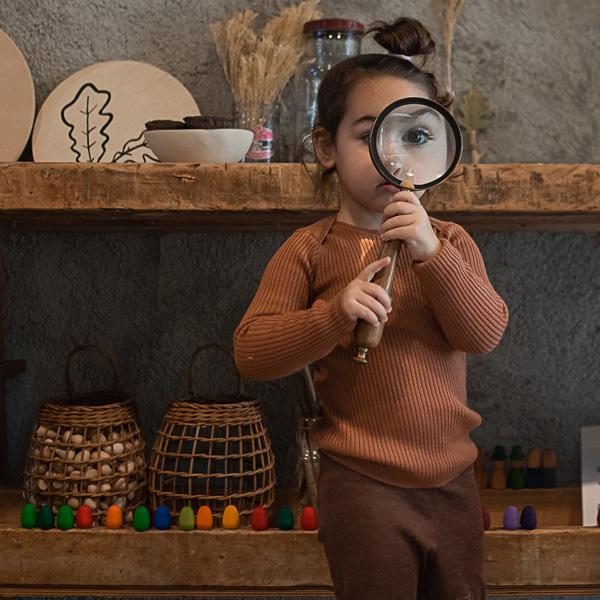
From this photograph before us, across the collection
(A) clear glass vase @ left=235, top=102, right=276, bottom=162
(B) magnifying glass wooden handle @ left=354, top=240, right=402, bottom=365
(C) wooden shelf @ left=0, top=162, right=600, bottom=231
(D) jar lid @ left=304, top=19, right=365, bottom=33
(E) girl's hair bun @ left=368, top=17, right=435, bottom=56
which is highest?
(D) jar lid @ left=304, top=19, right=365, bottom=33

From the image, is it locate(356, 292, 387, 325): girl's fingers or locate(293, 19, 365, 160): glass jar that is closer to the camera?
locate(356, 292, 387, 325): girl's fingers

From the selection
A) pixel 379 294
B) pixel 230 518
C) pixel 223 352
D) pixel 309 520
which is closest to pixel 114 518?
pixel 230 518

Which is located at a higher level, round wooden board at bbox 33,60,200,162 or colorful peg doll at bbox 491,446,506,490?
round wooden board at bbox 33,60,200,162

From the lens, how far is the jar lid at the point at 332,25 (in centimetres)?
145

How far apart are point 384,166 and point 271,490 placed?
2.07 ft

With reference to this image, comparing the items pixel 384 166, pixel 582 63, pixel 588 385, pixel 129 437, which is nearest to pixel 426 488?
pixel 384 166

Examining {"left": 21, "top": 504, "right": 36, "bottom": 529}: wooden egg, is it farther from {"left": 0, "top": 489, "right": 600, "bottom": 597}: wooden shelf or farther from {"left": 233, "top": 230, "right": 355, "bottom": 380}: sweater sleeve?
{"left": 233, "top": 230, "right": 355, "bottom": 380}: sweater sleeve

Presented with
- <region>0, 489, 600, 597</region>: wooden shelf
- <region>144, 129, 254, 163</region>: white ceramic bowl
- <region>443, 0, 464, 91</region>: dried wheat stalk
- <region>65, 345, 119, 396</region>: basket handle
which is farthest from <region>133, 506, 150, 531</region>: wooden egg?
<region>443, 0, 464, 91</region>: dried wheat stalk

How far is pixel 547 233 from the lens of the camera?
1.61 metres

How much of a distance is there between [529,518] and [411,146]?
23.7 inches

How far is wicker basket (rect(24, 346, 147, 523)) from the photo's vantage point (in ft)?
4.34

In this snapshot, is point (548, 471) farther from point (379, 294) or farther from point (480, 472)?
point (379, 294)

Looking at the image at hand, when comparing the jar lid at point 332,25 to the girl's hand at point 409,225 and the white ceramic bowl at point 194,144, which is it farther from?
the girl's hand at point 409,225

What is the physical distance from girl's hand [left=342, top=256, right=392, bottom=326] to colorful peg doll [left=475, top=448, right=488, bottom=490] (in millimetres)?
688
